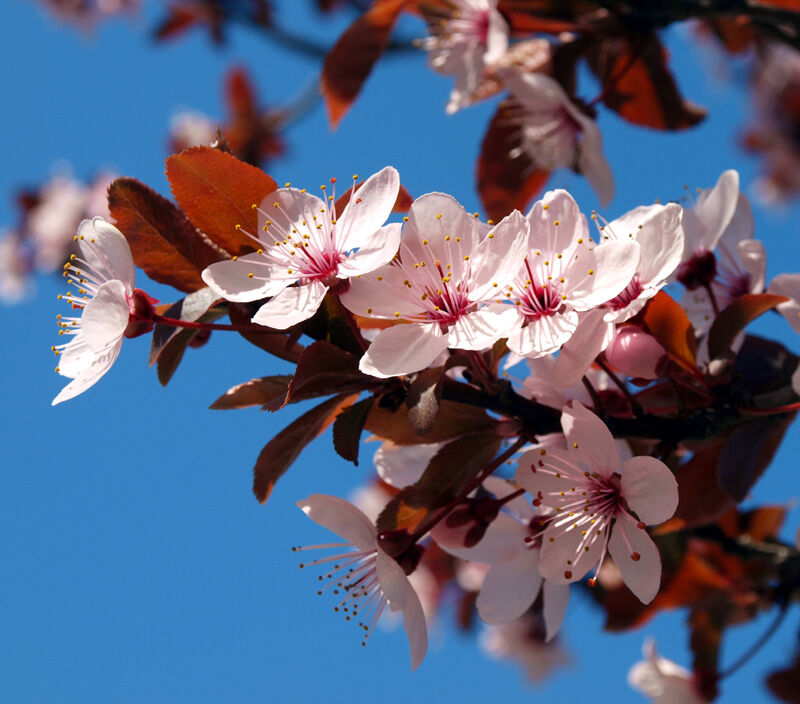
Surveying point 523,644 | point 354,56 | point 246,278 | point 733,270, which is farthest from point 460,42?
point 523,644

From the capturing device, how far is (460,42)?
1884mm

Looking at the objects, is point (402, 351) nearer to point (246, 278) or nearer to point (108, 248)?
point (246, 278)

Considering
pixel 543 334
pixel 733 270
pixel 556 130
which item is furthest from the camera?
pixel 556 130

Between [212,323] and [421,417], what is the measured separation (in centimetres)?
30

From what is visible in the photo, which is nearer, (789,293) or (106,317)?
(106,317)

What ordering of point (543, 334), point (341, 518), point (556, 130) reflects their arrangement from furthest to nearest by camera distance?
point (556, 130) < point (341, 518) < point (543, 334)

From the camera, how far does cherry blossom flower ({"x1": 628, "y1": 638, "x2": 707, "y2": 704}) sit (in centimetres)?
184

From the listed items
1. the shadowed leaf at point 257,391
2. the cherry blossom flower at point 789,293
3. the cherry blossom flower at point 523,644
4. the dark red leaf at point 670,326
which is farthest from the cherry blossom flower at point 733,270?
the cherry blossom flower at point 523,644

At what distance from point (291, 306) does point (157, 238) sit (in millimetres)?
228

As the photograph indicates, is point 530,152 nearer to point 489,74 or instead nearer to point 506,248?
point 489,74

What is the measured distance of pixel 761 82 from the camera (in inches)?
251

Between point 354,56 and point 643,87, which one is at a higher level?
point 354,56

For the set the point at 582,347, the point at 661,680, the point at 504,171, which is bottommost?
the point at 661,680

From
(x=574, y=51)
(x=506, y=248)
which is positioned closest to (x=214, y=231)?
(x=506, y=248)
